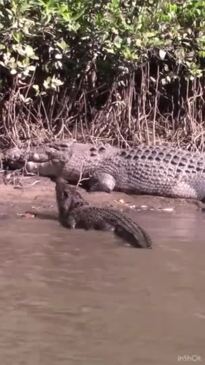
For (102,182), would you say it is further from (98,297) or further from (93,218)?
(98,297)

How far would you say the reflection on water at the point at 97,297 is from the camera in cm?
474

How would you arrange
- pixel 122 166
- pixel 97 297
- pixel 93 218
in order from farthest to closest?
pixel 122 166 → pixel 93 218 → pixel 97 297

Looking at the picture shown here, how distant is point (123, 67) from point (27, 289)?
4.86 meters

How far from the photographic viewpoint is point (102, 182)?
975 cm

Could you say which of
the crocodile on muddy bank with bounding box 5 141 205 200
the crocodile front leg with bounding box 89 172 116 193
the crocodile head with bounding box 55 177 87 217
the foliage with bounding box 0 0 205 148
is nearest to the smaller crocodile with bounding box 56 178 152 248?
the crocodile head with bounding box 55 177 87 217

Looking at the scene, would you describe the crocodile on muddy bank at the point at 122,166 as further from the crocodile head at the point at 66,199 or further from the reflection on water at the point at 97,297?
the reflection on water at the point at 97,297

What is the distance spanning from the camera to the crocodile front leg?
31.9 ft

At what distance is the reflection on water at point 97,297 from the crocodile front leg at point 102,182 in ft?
5.94

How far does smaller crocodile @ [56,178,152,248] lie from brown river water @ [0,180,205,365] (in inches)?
4.3

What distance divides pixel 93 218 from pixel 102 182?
1.84m

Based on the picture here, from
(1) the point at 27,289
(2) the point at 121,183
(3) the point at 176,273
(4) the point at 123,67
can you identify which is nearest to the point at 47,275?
(1) the point at 27,289

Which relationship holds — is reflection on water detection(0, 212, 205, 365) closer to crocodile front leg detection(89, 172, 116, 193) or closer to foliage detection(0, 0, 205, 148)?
crocodile front leg detection(89, 172, 116, 193)

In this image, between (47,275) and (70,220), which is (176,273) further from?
(70,220)

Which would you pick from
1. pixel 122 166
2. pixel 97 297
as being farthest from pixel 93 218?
pixel 97 297
